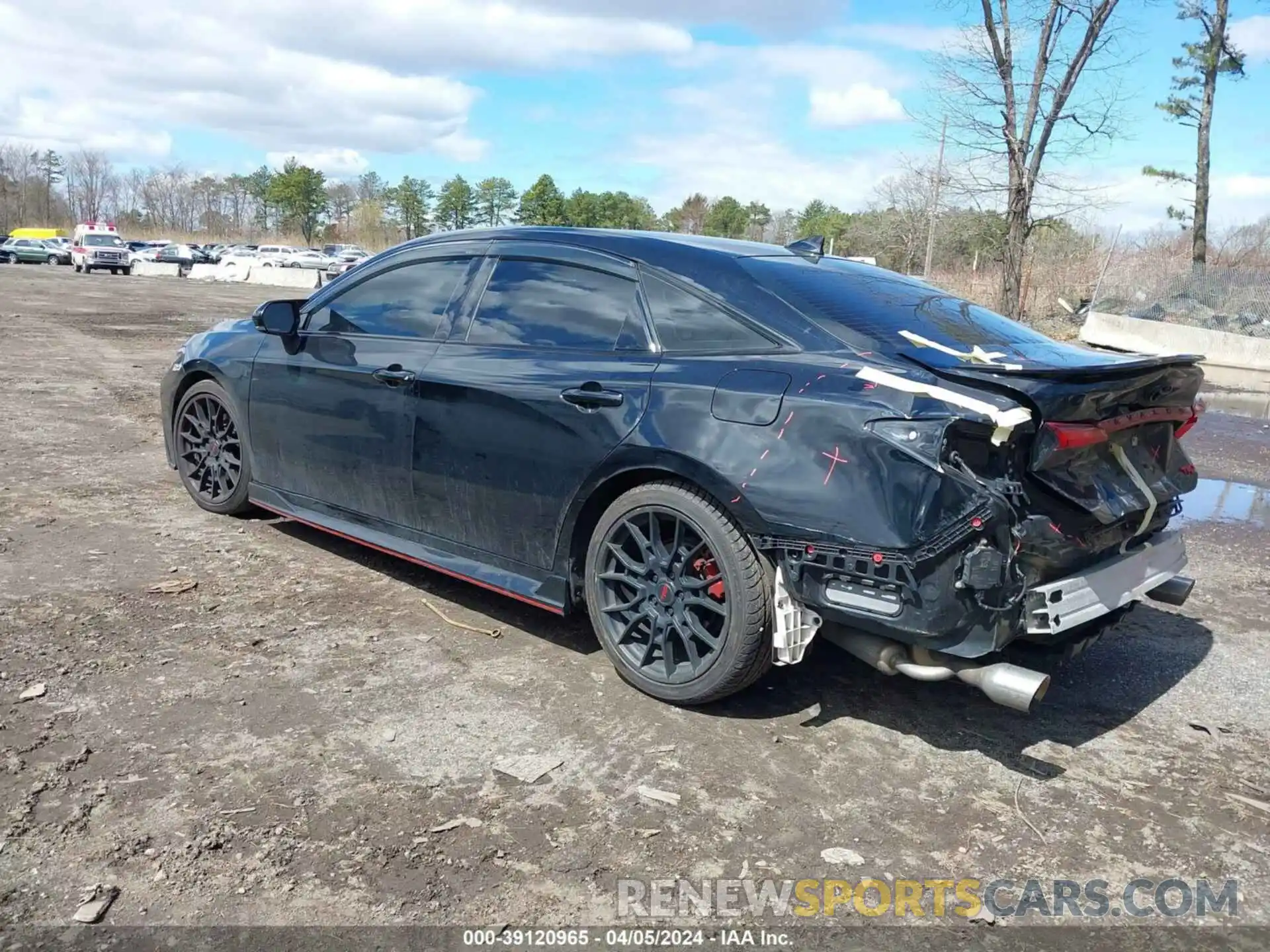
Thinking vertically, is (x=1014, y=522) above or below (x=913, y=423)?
below

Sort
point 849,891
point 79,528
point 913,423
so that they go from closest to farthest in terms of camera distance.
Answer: point 849,891 → point 913,423 → point 79,528

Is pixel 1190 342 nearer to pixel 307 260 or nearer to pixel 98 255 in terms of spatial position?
pixel 98 255

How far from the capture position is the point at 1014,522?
298 centimetres

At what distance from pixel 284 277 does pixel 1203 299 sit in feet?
104

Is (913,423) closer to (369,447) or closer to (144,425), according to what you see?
(369,447)

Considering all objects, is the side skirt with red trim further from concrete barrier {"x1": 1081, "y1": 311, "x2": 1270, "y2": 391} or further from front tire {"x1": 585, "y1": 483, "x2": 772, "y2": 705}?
concrete barrier {"x1": 1081, "y1": 311, "x2": 1270, "y2": 391}

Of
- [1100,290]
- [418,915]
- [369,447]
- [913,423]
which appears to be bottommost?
[418,915]

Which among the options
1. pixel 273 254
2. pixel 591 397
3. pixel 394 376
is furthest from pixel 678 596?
pixel 273 254

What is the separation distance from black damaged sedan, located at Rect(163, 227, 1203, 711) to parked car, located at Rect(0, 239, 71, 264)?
53.0 m

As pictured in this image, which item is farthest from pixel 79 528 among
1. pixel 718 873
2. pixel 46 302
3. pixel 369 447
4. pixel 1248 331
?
pixel 1248 331

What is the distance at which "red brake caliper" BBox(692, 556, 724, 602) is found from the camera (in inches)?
133

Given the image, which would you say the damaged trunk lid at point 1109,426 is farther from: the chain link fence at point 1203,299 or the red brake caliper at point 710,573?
the chain link fence at point 1203,299

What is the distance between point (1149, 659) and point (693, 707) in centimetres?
216

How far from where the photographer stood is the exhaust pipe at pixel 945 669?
2.98m
